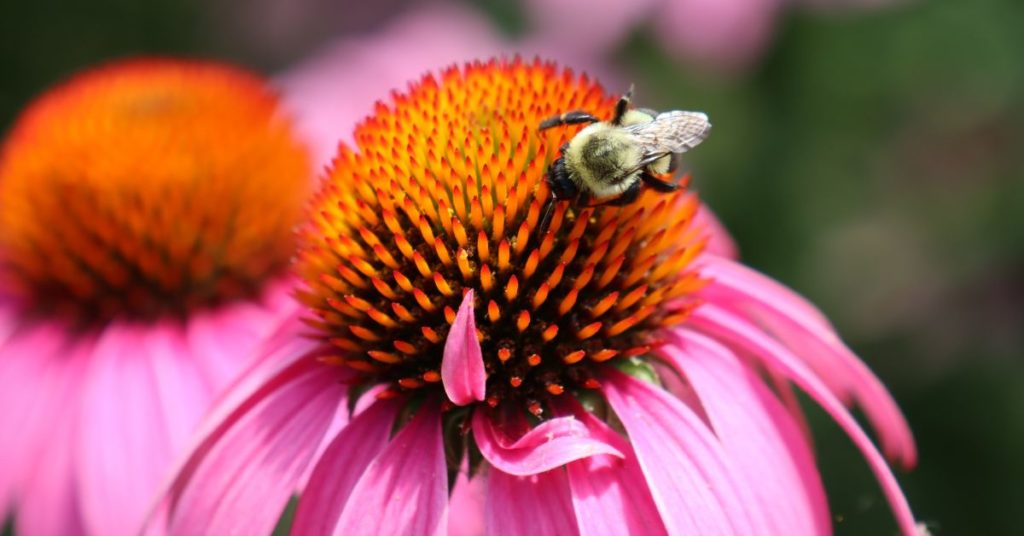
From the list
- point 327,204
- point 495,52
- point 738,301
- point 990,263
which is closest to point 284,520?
point 327,204

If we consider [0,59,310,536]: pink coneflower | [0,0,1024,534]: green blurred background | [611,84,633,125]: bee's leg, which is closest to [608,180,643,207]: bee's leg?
[611,84,633,125]: bee's leg

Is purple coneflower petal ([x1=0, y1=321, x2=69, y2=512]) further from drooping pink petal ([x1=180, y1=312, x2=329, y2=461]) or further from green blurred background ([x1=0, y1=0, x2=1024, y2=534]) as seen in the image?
green blurred background ([x1=0, y1=0, x2=1024, y2=534])

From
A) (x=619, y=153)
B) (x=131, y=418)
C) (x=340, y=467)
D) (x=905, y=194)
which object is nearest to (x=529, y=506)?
(x=340, y=467)

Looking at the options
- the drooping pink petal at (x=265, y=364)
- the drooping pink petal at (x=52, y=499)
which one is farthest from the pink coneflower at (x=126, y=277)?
the drooping pink petal at (x=265, y=364)

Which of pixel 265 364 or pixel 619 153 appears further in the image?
pixel 265 364

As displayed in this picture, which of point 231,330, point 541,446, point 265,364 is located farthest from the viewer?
point 231,330

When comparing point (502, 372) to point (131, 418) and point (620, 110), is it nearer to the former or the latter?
point (620, 110)
